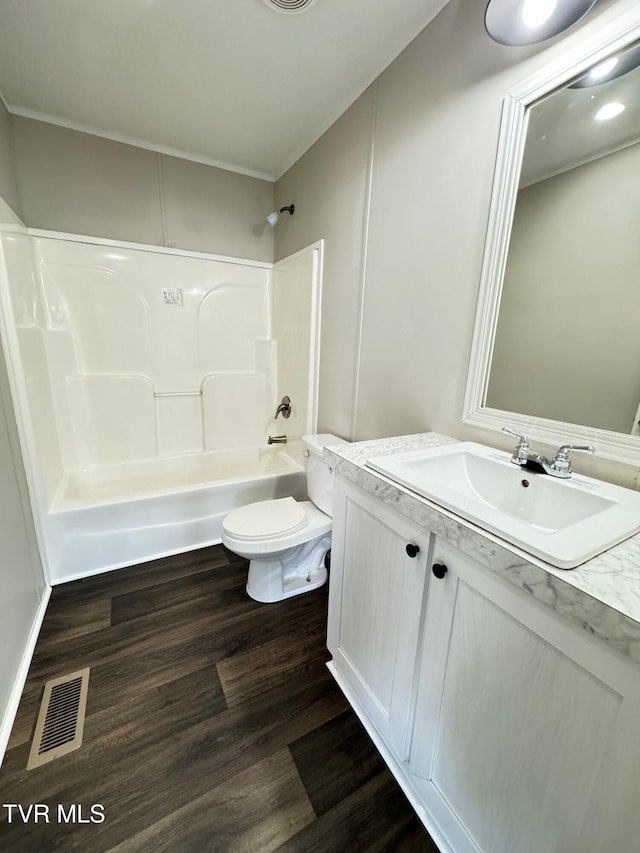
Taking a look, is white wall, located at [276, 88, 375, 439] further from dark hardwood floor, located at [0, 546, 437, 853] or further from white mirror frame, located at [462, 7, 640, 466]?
dark hardwood floor, located at [0, 546, 437, 853]

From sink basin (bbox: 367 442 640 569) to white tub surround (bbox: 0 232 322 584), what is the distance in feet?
4.19

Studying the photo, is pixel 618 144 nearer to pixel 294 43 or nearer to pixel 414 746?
pixel 294 43

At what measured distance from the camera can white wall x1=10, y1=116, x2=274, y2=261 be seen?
1953 mm

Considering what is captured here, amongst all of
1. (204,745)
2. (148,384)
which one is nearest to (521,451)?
(204,745)

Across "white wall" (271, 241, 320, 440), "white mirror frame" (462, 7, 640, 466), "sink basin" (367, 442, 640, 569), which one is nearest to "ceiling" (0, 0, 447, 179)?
"white mirror frame" (462, 7, 640, 466)

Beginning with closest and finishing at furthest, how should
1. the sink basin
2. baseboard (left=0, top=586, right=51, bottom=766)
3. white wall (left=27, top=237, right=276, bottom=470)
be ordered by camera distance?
the sink basin → baseboard (left=0, top=586, right=51, bottom=766) → white wall (left=27, top=237, right=276, bottom=470)

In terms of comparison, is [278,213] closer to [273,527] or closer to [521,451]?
[273,527]

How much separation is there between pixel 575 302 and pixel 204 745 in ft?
6.02

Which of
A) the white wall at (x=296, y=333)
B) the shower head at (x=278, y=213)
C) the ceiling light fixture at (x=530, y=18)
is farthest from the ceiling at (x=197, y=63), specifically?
the white wall at (x=296, y=333)

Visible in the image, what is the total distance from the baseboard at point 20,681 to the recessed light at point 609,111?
2.60 meters

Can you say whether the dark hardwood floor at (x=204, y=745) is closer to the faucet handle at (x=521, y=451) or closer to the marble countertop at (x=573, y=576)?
the marble countertop at (x=573, y=576)

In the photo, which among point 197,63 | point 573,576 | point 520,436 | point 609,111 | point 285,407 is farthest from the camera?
point 285,407

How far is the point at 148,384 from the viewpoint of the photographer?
242cm

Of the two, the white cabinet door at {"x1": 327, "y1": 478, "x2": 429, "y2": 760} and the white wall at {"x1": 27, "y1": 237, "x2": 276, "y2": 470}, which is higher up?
the white wall at {"x1": 27, "y1": 237, "x2": 276, "y2": 470}
